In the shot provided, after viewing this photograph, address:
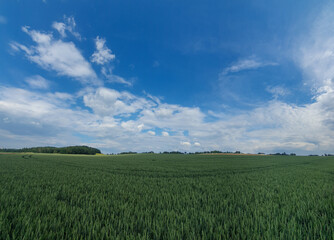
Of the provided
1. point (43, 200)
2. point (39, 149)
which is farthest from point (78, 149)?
point (43, 200)

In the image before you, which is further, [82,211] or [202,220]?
[82,211]

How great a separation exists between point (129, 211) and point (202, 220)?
167cm

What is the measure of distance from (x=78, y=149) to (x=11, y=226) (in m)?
101

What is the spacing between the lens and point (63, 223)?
9.96ft

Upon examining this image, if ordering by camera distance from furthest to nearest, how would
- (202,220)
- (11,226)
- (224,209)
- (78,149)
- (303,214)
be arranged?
(78,149)
(224,209)
(303,214)
(202,220)
(11,226)

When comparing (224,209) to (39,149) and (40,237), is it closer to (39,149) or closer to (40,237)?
(40,237)

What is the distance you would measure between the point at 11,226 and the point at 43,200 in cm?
155

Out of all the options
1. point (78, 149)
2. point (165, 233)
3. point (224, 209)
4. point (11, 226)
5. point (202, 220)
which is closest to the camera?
point (165, 233)

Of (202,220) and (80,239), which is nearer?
(80,239)

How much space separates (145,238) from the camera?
2.47 metres

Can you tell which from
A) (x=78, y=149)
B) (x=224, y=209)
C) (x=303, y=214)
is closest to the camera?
(x=303, y=214)

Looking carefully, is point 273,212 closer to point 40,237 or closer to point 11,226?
point 40,237

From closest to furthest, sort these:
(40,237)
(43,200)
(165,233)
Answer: (40,237), (165,233), (43,200)

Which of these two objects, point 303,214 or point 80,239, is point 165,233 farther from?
point 303,214
